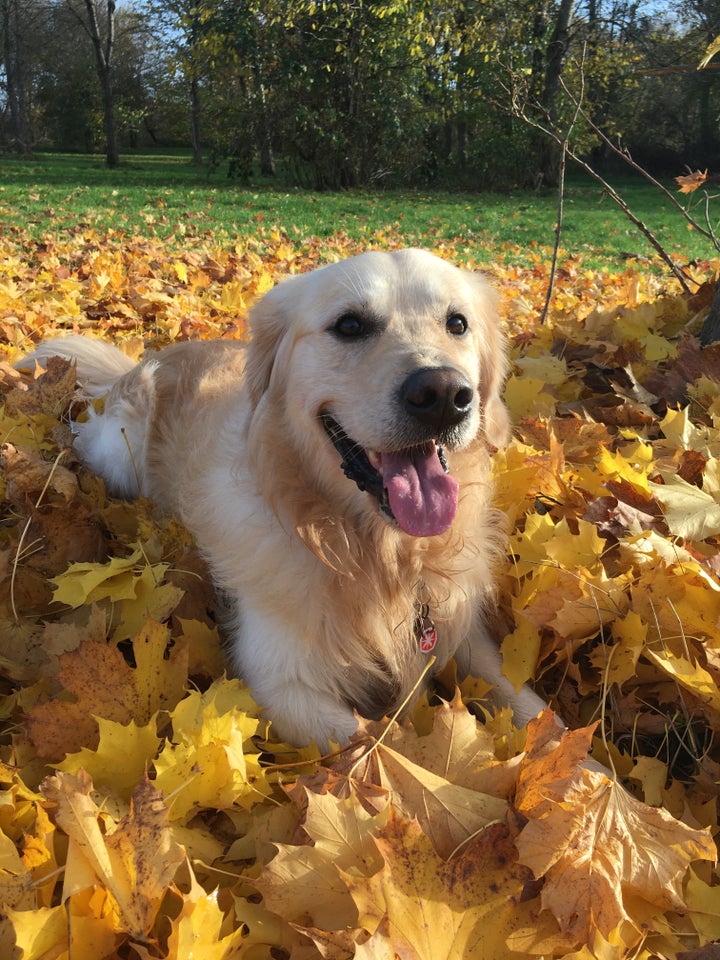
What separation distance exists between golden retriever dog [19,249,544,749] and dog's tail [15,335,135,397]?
1226 mm

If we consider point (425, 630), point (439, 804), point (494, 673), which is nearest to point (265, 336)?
point (425, 630)

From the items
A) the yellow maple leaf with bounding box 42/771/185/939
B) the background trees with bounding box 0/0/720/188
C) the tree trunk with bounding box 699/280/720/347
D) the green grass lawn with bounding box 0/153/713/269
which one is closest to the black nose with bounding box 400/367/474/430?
the yellow maple leaf with bounding box 42/771/185/939

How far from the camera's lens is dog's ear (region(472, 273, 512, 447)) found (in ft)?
7.81

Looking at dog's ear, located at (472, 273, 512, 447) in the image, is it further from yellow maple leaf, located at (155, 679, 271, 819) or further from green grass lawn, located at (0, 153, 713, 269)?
green grass lawn, located at (0, 153, 713, 269)

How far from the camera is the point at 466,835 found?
53.0 inches

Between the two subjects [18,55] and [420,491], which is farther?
[18,55]

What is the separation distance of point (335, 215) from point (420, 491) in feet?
44.8

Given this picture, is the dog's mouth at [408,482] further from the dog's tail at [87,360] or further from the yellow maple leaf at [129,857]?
the dog's tail at [87,360]

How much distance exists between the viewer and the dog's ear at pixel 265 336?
234cm

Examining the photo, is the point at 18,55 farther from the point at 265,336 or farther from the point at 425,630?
the point at 425,630

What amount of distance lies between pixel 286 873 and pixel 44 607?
1322 millimetres

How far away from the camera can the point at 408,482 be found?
1924 millimetres

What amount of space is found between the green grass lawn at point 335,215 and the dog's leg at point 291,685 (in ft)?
28.2

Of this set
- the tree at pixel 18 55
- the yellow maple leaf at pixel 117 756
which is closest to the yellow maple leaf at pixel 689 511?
the yellow maple leaf at pixel 117 756
